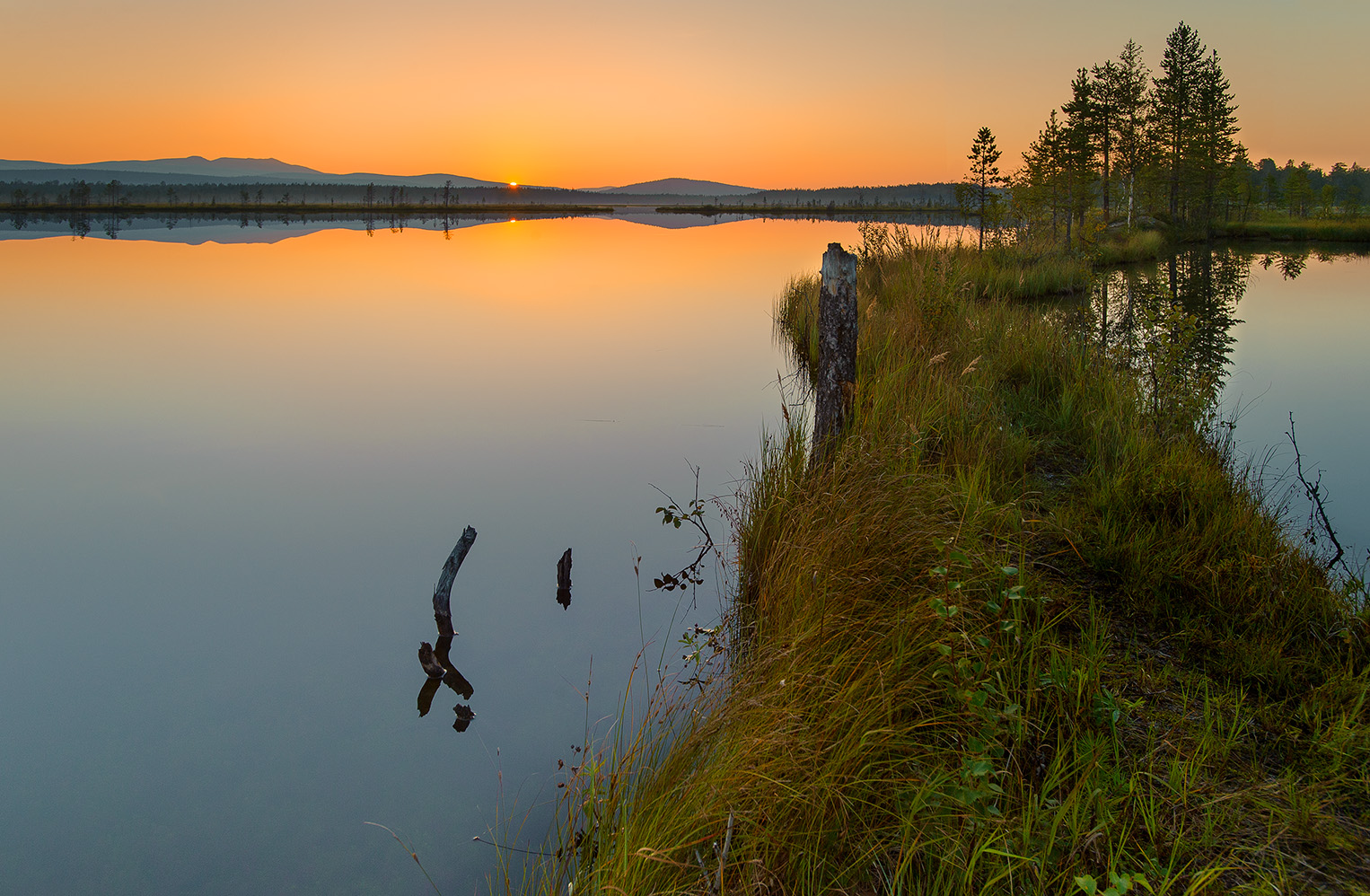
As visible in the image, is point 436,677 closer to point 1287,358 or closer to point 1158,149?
point 1287,358

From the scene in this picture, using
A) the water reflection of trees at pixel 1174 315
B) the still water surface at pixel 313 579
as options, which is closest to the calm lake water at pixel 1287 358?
the water reflection of trees at pixel 1174 315

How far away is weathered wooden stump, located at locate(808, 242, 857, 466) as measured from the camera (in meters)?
5.59

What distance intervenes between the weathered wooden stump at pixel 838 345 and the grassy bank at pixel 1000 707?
13.3 inches

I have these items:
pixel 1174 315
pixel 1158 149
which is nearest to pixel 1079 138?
pixel 1158 149

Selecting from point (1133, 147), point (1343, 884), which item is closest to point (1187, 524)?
point (1343, 884)

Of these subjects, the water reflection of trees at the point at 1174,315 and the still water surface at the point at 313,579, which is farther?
the water reflection of trees at the point at 1174,315

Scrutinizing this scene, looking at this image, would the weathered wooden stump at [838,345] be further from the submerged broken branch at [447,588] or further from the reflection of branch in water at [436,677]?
the reflection of branch in water at [436,677]

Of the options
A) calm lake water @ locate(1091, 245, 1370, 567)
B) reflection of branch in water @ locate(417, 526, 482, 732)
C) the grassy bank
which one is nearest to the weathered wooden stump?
the grassy bank

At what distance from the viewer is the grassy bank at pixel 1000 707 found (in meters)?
2.28

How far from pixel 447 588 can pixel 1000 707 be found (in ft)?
10.2

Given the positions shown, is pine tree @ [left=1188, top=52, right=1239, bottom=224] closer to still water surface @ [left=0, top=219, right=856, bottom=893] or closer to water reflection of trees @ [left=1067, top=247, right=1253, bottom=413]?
water reflection of trees @ [left=1067, top=247, right=1253, bottom=413]

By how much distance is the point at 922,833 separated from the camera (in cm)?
231

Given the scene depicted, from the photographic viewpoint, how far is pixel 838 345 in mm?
5633

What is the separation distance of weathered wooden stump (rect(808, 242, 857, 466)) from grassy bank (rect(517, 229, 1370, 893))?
0.34m
